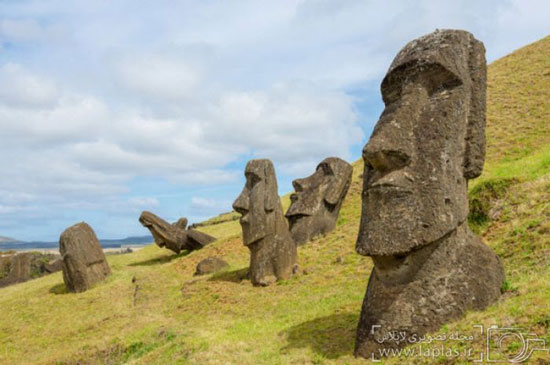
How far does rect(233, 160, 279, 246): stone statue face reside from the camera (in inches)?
604

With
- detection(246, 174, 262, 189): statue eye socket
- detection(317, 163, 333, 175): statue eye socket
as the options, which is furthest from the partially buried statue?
detection(246, 174, 262, 189): statue eye socket

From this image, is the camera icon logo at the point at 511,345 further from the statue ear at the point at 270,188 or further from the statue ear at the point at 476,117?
the statue ear at the point at 270,188

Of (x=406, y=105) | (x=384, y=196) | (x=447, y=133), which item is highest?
(x=406, y=105)

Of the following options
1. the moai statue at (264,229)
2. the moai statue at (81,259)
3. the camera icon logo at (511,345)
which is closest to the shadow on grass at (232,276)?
the moai statue at (264,229)

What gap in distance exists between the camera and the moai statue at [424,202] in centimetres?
675

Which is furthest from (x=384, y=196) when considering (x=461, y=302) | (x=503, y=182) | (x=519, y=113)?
(x=519, y=113)

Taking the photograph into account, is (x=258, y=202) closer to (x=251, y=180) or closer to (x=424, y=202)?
(x=251, y=180)

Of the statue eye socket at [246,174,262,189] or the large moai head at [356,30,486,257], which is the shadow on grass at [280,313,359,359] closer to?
the large moai head at [356,30,486,257]

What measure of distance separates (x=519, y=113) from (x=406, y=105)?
25.0 m

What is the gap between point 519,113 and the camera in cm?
2872

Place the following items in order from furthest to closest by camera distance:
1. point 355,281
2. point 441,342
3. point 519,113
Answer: point 519,113 < point 355,281 < point 441,342

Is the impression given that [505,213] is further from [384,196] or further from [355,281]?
[384,196]

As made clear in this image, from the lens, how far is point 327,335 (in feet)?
27.7

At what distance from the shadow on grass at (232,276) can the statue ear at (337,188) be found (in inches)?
207
